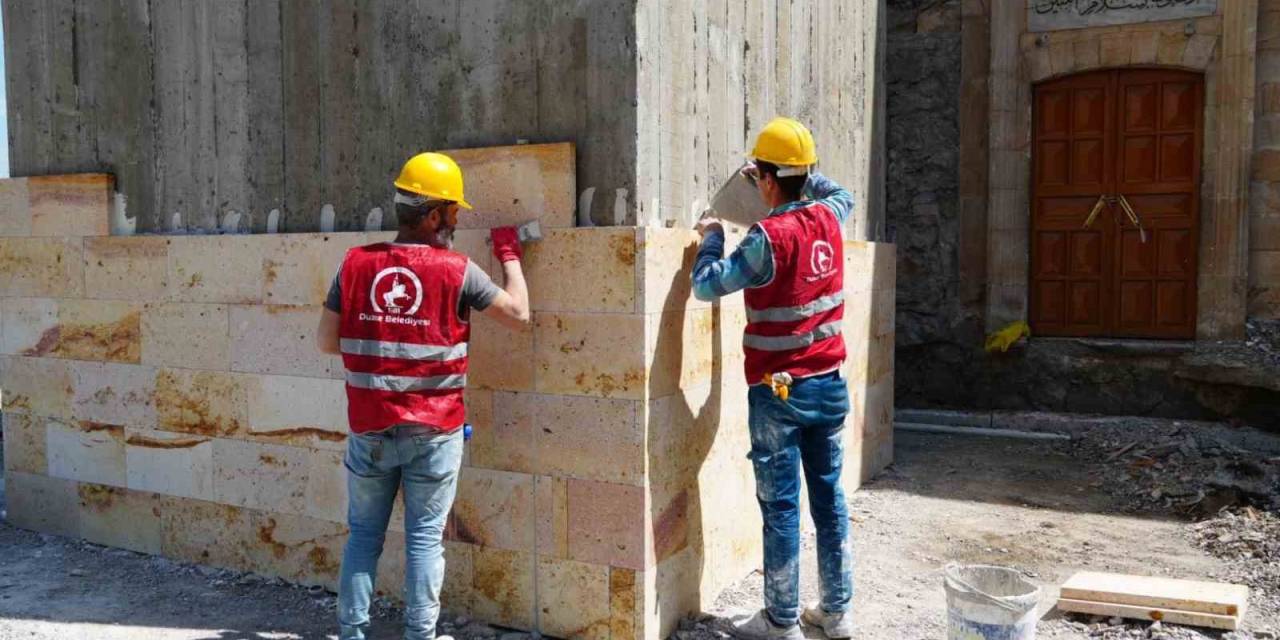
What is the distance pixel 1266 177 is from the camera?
8.66 metres

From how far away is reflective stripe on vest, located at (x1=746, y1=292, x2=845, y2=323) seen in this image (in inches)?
159

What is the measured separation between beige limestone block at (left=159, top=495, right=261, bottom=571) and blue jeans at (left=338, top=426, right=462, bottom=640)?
5.10 feet

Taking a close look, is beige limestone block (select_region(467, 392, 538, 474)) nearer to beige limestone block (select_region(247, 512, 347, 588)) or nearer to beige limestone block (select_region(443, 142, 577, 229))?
beige limestone block (select_region(443, 142, 577, 229))

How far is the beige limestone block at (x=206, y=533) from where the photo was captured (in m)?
5.10

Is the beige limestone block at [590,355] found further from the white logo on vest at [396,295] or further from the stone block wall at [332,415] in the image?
the white logo on vest at [396,295]

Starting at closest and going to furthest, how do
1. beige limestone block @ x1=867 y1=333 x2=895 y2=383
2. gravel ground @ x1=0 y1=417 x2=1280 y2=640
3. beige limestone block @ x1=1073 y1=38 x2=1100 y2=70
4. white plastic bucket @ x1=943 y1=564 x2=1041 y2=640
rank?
white plastic bucket @ x1=943 y1=564 x2=1041 y2=640 < gravel ground @ x1=0 y1=417 x2=1280 y2=640 < beige limestone block @ x1=867 y1=333 x2=895 y2=383 < beige limestone block @ x1=1073 y1=38 x2=1100 y2=70

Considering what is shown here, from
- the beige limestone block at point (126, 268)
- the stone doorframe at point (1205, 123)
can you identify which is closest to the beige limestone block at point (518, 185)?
the beige limestone block at point (126, 268)

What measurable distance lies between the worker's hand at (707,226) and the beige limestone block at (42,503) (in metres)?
3.90

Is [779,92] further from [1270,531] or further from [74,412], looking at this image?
[74,412]

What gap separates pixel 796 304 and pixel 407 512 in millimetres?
1680

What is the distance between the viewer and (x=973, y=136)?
970 cm

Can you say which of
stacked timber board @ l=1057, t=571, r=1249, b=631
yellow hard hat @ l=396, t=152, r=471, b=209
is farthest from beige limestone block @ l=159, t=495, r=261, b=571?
stacked timber board @ l=1057, t=571, r=1249, b=631

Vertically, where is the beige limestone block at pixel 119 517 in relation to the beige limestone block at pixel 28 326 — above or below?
below

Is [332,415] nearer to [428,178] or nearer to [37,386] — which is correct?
[428,178]
